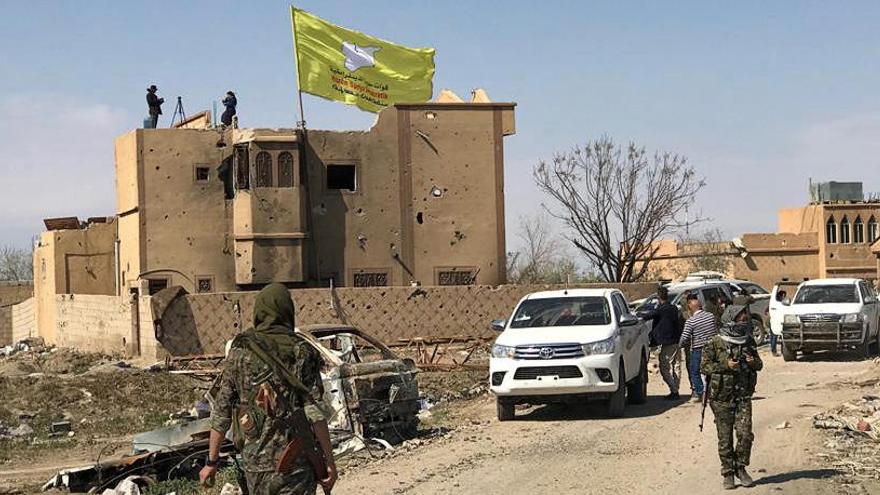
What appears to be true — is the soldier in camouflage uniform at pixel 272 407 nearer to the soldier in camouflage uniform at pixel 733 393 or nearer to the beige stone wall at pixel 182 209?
the soldier in camouflage uniform at pixel 733 393

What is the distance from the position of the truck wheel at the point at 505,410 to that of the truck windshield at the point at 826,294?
12083 millimetres

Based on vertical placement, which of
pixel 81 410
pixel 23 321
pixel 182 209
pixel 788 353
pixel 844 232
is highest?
pixel 182 209

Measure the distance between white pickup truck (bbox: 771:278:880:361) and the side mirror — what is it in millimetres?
9419

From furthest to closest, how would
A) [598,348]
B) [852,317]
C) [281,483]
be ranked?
1. [852,317]
2. [598,348]
3. [281,483]


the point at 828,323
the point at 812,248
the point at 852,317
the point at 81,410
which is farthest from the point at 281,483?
the point at 812,248

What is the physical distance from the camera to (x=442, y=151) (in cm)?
3650

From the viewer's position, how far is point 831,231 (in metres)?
67.9

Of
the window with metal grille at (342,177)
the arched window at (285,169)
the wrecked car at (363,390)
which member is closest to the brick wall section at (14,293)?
the window with metal grille at (342,177)

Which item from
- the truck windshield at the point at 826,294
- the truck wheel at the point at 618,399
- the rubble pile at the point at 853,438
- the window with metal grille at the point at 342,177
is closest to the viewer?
the rubble pile at the point at 853,438

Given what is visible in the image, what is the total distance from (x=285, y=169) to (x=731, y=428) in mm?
25708

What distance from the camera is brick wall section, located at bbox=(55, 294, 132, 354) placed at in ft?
102

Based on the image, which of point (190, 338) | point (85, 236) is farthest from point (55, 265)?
point (190, 338)

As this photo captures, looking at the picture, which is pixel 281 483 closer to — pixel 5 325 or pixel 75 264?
pixel 75 264

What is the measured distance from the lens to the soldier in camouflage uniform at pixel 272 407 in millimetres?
6035
